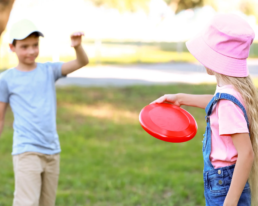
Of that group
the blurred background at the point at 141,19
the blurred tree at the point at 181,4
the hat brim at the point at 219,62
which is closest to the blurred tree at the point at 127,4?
the blurred background at the point at 141,19

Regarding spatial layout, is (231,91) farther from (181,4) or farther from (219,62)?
(181,4)

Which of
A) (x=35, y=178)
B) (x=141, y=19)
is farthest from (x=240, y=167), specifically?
(x=141, y=19)

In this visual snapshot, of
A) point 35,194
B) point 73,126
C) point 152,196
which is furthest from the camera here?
point 73,126

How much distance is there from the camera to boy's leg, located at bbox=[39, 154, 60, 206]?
116 inches

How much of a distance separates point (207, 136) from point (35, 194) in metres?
1.43

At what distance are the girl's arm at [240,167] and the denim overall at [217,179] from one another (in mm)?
112

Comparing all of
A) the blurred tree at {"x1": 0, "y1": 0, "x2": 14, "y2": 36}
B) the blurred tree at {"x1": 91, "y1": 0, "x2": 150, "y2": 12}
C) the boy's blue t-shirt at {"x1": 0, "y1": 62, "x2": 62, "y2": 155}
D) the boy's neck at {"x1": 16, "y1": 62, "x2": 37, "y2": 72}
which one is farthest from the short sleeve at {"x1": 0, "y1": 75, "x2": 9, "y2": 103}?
the blurred tree at {"x1": 91, "y1": 0, "x2": 150, "y2": 12}

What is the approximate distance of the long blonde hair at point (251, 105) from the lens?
73.6 inches

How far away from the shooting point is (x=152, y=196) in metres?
4.00

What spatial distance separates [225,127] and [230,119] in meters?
Result: 0.04

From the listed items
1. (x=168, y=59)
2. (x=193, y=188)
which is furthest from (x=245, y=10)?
(x=193, y=188)

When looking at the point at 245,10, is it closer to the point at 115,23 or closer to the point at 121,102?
the point at 115,23

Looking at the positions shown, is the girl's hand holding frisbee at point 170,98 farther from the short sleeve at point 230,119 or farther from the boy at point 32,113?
the boy at point 32,113

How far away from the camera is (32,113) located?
9.60 ft
